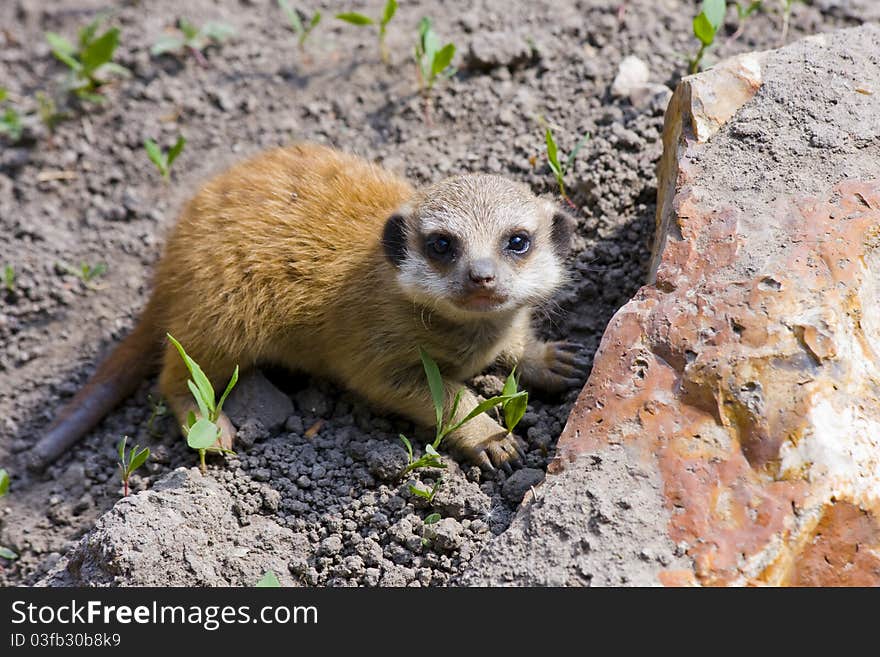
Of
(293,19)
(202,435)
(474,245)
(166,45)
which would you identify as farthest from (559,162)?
(166,45)

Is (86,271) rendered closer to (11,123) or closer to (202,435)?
(11,123)

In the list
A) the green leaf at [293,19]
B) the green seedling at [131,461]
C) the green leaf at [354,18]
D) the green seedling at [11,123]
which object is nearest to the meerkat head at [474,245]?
the green seedling at [131,461]

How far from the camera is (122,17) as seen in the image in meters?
7.05

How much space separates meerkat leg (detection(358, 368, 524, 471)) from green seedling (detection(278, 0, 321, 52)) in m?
2.79

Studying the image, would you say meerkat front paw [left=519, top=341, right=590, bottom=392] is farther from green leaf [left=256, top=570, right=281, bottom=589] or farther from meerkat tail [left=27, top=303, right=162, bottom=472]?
meerkat tail [left=27, top=303, right=162, bottom=472]

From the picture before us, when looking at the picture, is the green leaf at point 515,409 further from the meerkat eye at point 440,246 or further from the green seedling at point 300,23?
the green seedling at point 300,23

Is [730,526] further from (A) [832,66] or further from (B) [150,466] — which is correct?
(B) [150,466]

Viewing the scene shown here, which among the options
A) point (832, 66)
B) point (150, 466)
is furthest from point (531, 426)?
point (832, 66)

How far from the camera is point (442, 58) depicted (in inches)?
222

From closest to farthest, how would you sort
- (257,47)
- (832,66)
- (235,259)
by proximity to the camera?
(832,66) → (235,259) → (257,47)

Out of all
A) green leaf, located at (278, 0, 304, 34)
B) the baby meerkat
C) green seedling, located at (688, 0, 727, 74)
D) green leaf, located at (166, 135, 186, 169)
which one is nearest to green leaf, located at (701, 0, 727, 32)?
green seedling, located at (688, 0, 727, 74)

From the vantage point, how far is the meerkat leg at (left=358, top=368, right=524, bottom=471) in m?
4.31

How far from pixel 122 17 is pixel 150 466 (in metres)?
3.93

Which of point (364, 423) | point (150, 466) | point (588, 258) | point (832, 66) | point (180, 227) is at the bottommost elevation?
point (150, 466)
